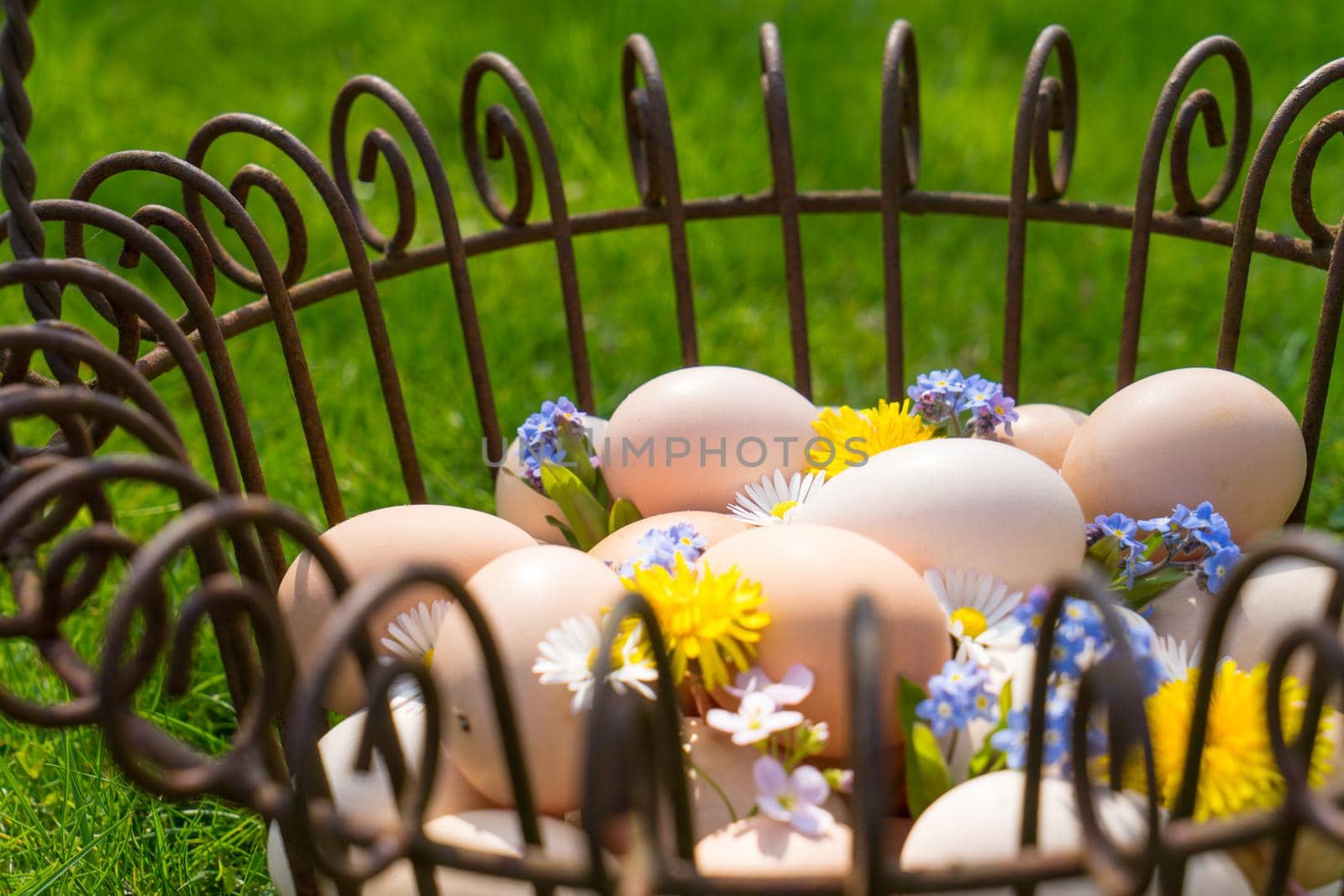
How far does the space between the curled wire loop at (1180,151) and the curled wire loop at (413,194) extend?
0.59 metres

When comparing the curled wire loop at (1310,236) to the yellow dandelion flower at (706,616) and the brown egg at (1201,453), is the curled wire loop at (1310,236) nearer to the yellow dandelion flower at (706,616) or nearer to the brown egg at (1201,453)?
the brown egg at (1201,453)

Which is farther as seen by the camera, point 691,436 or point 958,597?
point 691,436

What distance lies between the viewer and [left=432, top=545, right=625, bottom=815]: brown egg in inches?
28.0

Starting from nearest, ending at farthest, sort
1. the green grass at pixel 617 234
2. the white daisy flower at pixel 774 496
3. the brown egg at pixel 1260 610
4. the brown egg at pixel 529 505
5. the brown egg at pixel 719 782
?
1. the brown egg at pixel 719 782
2. the brown egg at pixel 1260 610
3. the white daisy flower at pixel 774 496
4. the brown egg at pixel 529 505
5. the green grass at pixel 617 234

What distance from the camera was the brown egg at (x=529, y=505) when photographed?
1.08 m

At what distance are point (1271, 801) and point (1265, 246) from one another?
629 millimetres

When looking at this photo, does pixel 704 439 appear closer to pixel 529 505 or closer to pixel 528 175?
pixel 529 505

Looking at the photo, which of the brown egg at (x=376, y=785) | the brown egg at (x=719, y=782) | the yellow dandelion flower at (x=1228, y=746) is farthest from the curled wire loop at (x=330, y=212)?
the yellow dandelion flower at (x=1228, y=746)

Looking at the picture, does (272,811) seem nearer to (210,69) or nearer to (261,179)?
(261,179)

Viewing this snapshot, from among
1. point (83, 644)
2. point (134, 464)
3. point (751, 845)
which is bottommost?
point (83, 644)

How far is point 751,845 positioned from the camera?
659mm

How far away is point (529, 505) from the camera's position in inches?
42.6

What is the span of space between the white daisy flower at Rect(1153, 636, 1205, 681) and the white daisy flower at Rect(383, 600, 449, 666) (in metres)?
0.46

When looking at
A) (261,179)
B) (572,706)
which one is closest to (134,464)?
(572,706)
